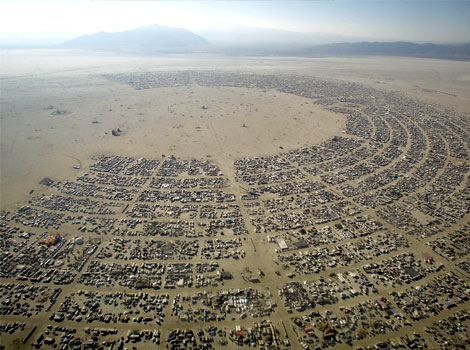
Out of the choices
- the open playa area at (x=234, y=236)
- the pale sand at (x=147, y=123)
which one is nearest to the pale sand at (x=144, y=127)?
the pale sand at (x=147, y=123)

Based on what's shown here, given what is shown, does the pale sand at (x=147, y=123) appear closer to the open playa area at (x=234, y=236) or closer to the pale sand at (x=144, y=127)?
the pale sand at (x=144, y=127)

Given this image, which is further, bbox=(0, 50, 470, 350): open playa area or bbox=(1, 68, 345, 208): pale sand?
bbox=(1, 68, 345, 208): pale sand

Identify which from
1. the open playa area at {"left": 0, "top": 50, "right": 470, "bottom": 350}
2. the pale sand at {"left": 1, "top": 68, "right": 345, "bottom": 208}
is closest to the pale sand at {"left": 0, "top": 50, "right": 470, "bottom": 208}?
the pale sand at {"left": 1, "top": 68, "right": 345, "bottom": 208}

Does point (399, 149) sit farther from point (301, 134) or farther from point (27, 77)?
point (27, 77)

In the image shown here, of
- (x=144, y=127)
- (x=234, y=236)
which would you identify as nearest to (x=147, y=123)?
(x=144, y=127)

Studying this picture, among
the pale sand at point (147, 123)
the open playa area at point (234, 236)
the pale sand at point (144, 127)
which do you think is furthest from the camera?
the pale sand at point (147, 123)

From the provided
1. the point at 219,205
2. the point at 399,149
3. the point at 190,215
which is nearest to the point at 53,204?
the point at 190,215

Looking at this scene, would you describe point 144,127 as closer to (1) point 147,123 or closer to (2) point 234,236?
(1) point 147,123

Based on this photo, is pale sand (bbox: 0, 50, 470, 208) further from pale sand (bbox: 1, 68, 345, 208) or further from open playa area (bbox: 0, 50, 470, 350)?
open playa area (bbox: 0, 50, 470, 350)
